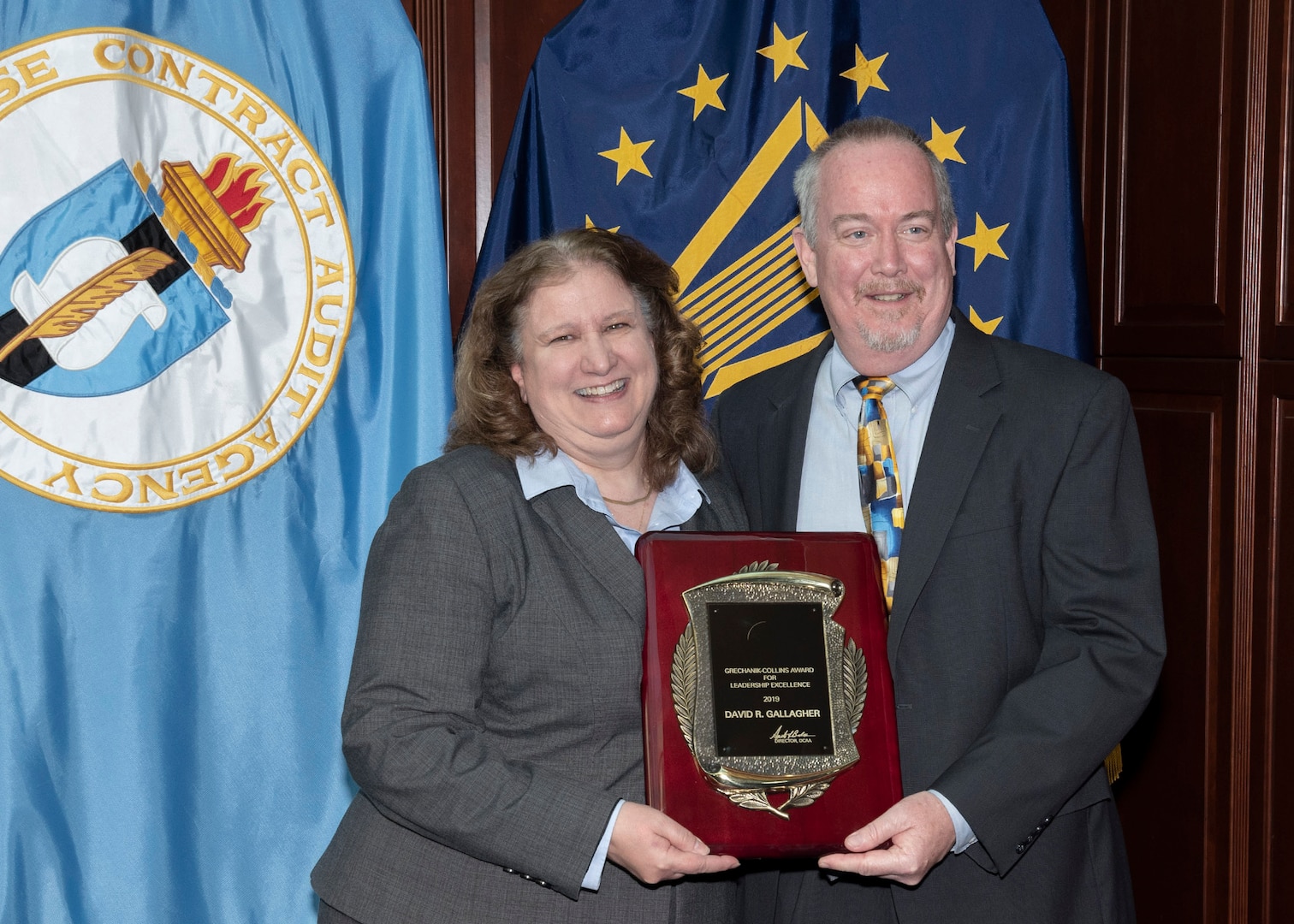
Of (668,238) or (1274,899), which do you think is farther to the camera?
(668,238)

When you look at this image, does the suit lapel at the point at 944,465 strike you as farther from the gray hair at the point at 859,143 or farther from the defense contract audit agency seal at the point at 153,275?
the defense contract audit agency seal at the point at 153,275

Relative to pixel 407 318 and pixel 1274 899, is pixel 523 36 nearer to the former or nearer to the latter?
pixel 407 318

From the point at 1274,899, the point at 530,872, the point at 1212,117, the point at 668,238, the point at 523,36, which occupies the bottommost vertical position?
the point at 1274,899

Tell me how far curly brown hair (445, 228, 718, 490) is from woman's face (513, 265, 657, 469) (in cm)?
2

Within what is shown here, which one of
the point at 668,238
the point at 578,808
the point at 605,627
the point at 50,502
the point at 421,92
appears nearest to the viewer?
the point at 578,808

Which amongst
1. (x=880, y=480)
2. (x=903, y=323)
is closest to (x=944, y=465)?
(x=880, y=480)

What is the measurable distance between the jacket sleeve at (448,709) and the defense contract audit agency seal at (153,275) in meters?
0.81

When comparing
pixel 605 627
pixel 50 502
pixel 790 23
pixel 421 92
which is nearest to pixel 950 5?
pixel 790 23

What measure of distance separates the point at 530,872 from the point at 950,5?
2.30 metres

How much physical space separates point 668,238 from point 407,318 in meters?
0.67

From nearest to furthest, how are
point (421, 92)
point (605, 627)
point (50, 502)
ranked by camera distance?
point (605, 627), point (50, 502), point (421, 92)

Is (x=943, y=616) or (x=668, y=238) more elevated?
(x=668, y=238)

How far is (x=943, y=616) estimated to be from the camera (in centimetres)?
185

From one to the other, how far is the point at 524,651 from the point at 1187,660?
1.65 metres
